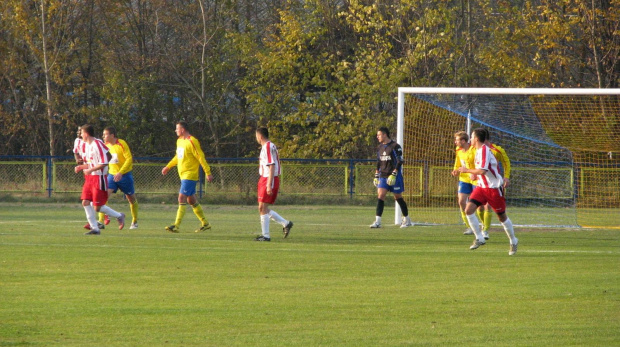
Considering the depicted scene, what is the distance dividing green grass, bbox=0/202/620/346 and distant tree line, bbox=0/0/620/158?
1681cm

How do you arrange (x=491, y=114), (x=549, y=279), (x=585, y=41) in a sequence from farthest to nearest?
(x=585, y=41) < (x=491, y=114) < (x=549, y=279)

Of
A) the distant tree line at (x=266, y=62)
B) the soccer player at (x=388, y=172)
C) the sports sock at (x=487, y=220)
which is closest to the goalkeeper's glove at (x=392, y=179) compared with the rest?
the soccer player at (x=388, y=172)

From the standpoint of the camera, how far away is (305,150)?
33250 millimetres

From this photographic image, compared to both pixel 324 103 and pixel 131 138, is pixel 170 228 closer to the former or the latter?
pixel 324 103

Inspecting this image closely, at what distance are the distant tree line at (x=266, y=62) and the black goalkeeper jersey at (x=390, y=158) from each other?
1405 centimetres

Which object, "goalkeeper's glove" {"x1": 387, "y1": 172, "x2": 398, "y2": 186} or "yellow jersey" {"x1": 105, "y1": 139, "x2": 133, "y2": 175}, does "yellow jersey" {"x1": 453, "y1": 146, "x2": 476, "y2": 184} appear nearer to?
"goalkeeper's glove" {"x1": 387, "y1": 172, "x2": 398, "y2": 186}

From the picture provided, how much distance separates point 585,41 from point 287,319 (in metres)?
25.5

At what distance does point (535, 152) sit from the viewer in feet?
87.7

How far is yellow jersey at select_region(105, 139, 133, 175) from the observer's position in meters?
16.4

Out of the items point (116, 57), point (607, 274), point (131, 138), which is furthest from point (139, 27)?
point (607, 274)

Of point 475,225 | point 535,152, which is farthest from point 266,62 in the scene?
point 475,225

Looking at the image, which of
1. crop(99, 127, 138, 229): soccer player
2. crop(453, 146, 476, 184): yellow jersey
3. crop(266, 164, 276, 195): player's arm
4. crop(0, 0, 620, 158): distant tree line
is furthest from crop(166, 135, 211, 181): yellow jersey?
crop(0, 0, 620, 158): distant tree line

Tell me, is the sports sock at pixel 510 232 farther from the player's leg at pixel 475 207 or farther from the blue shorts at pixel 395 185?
the blue shorts at pixel 395 185

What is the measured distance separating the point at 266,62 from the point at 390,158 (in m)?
16.6
